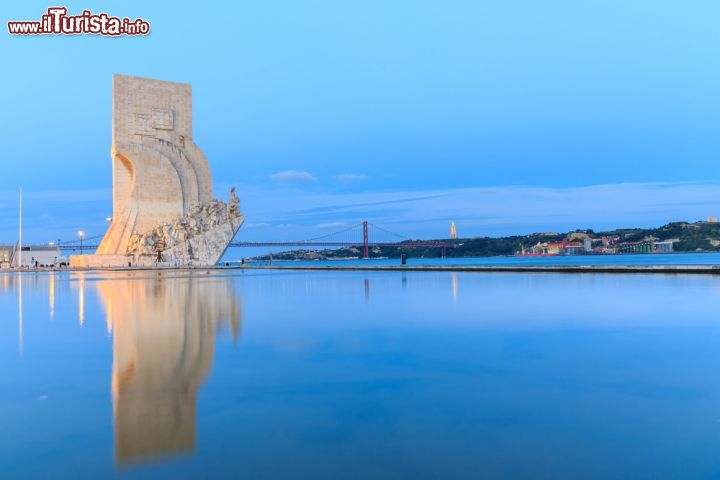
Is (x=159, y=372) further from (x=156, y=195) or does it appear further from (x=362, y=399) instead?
(x=156, y=195)

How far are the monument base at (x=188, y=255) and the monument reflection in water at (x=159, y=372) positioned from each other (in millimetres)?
21066

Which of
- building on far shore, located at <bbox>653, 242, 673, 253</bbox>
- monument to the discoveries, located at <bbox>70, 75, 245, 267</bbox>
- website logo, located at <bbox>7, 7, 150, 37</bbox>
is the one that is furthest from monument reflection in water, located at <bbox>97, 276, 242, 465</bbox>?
building on far shore, located at <bbox>653, 242, 673, 253</bbox>

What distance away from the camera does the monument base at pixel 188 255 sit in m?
26.2

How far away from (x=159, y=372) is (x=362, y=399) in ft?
3.54

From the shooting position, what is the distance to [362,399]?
2459mm

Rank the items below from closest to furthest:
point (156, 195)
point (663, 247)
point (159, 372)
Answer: point (159, 372) < point (156, 195) < point (663, 247)

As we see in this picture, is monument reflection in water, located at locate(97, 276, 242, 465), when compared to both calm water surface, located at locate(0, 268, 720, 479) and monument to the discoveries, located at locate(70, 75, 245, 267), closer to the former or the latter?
calm water surface, located at locate(0, 268, 720, 479)

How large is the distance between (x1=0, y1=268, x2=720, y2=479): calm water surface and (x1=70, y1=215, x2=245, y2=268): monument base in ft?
72.2

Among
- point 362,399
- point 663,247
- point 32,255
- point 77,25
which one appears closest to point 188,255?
point 77,25

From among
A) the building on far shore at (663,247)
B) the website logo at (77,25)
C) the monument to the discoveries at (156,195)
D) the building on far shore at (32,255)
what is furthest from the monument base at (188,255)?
the building on far shore at (663,247)

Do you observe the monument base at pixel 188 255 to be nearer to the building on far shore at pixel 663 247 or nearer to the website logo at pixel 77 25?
the website logo at pixel 77 25

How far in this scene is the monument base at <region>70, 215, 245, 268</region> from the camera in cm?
2620

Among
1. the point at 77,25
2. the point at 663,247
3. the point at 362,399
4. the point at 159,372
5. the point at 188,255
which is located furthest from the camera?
the point at 663,247

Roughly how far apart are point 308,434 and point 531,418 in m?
0.77
